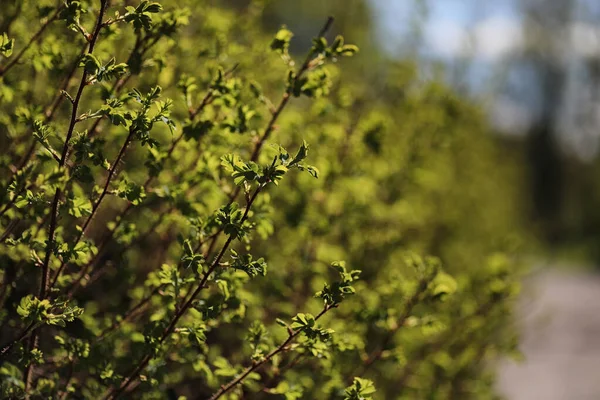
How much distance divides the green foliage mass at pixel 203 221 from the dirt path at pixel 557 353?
1.57 m

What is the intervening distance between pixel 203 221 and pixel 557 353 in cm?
875

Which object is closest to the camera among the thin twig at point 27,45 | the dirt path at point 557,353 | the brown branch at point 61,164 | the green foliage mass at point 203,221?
the brown branch at point 61,164

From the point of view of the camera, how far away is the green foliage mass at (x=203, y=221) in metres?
1.71

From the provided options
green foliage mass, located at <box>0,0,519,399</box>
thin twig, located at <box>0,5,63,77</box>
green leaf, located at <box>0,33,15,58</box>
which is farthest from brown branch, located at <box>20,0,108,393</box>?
thin twig, located at <box>0,5,63,77</box>

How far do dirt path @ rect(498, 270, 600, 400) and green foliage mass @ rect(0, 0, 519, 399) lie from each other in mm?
1573

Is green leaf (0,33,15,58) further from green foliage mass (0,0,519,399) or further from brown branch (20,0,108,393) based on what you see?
brown branch (20,0,108,393)

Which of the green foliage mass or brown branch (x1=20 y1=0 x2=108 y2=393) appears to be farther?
the green foliage mass

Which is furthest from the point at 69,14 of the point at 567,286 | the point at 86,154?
the point at 567,286

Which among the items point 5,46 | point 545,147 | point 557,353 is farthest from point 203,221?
point 545,147

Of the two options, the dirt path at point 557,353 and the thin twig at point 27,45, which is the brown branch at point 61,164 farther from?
the dirt path at point 557,353

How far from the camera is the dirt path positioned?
23.9 feet

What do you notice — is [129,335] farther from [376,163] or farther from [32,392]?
[376,163]

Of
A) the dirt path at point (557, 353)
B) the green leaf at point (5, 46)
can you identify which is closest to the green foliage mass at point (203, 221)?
the green leaf at point (5, 46)

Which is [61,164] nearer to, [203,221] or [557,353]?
[203,221]
